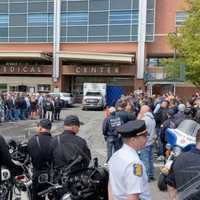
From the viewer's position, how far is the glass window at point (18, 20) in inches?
2141

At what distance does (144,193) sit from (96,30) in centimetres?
4902

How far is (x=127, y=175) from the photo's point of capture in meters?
3.72

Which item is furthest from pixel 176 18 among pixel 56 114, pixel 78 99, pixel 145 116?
pixel 145 116

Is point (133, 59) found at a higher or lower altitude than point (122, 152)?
higher

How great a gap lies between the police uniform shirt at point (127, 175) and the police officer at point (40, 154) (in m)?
3.00

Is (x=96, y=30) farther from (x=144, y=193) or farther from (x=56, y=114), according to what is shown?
(x=144, y=193)

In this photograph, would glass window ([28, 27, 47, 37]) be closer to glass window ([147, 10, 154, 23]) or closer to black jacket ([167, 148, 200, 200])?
glass window ([147, 10, 154, 23])

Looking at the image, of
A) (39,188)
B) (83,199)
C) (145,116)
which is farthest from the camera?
(145,116)

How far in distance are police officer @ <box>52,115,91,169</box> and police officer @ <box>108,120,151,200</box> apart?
5.95 ft

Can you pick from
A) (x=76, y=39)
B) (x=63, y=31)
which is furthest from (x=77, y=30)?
(x=63, y=31)

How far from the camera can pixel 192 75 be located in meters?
32.9

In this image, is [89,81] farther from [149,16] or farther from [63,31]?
[149,16]

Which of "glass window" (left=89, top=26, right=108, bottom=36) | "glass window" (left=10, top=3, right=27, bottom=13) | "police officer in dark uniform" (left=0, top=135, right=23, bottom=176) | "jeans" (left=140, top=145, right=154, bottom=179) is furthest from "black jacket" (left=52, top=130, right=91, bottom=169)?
"glass window" (left=10, top=3, right=27, bottom=13)

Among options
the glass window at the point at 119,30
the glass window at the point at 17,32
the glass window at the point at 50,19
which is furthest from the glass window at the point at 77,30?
the glass window at the point at 17,32
